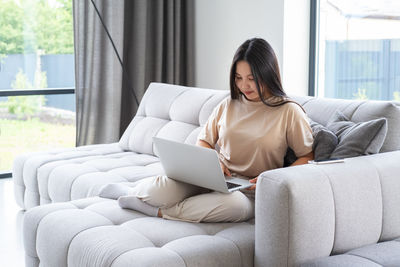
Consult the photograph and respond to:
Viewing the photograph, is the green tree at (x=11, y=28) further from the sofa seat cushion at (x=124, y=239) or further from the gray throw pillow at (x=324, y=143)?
the gray throw pillow at (x=324, y=143)

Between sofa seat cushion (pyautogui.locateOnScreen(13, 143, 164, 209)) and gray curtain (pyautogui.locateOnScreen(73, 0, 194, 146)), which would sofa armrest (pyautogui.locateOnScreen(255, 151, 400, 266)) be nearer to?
sofa seat cushion (pyautogui.locateOnScreen(13, 143, 164, 209))

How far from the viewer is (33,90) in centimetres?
482

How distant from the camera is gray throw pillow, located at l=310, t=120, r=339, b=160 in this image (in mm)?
2225

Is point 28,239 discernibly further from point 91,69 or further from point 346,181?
point 91,69

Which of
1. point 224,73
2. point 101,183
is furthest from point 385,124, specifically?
point 224,73

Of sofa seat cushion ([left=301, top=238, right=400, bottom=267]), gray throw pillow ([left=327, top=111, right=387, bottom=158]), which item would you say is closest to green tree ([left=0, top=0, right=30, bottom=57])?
gray throw pillow ([left=327, top=111, right=387, bottom=158])

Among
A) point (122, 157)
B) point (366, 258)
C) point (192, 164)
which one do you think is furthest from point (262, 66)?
point (122, 157)

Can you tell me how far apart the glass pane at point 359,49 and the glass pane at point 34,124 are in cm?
224

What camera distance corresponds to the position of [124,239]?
197 cm

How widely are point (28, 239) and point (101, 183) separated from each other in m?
0.54

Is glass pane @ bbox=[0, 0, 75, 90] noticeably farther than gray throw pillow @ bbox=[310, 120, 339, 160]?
Yes

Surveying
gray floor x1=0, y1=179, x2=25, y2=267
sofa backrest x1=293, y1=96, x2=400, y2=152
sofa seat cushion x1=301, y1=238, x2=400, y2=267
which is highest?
sofa backrest x1=293, y1=96, x2=400, y2=152

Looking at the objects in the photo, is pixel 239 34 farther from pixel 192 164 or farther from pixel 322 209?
pixel 322 209

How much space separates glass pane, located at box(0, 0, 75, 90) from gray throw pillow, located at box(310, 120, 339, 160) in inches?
125
